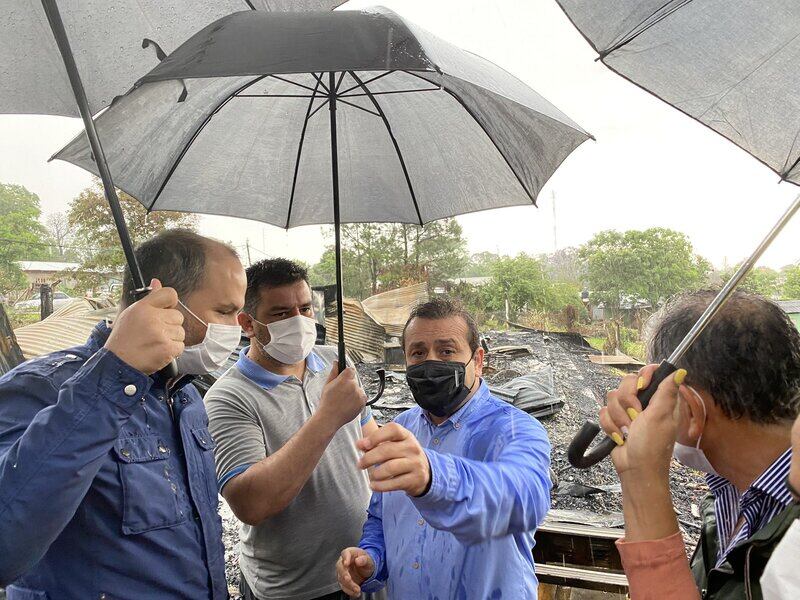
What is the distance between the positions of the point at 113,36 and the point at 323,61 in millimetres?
690

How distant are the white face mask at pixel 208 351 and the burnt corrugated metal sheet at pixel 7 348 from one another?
5.85 ft

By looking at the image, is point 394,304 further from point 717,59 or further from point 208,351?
point 717,59

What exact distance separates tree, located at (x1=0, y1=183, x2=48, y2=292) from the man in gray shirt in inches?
96.1

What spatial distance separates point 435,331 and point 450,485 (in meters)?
0.67

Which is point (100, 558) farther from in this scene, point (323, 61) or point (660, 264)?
point (660, 264)

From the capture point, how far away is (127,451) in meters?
1.16

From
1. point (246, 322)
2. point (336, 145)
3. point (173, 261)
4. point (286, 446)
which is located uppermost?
point (336, 145)

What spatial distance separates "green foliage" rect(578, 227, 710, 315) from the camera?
162 inches

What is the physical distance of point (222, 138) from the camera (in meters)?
1.98

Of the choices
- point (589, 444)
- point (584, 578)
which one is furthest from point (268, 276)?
point (584, 578)

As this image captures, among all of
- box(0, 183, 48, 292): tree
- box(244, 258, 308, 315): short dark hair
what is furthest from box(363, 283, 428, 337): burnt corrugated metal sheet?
box(0, 183, 48, 292): tree

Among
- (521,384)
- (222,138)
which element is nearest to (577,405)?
(521,384)

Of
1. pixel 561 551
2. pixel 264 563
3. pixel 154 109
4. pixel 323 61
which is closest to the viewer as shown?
pixel 323 61

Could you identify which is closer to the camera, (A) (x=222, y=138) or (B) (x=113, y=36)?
(B) (x=113, y=36)
